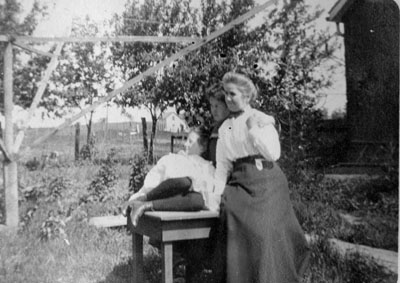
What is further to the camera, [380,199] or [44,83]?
[44,83]

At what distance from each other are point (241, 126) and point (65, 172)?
4.16 feet

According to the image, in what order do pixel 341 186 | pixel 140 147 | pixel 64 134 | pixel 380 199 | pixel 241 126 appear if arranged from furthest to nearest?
pixel 140 147, pixel 64 134, pixel 341 186, pixel 380 199, pixel 241 126

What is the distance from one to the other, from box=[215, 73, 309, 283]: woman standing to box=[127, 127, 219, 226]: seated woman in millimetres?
73

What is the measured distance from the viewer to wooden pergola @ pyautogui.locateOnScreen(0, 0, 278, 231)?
2312mm

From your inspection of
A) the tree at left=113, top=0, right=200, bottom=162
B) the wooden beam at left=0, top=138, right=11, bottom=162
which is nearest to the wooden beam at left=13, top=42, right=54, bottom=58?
the tree at left=113, top=0, right=200, bottom=162

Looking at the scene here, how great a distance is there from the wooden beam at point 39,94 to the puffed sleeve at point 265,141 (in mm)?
1254

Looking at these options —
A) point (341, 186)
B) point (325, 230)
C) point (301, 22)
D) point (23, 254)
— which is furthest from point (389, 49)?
point (23, 254)

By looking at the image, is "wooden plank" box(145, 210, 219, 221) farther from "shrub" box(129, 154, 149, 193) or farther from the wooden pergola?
"shrub" box(129, 154, 149, 193)

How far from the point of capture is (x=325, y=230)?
2.37m

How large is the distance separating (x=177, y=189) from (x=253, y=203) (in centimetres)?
34

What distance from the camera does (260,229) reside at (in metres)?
1.79

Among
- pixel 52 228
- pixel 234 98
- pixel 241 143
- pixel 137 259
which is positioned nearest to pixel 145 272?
pixel 137 259

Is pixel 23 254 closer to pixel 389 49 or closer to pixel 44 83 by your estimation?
pixel 44 83

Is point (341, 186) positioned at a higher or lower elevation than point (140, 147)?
lower
